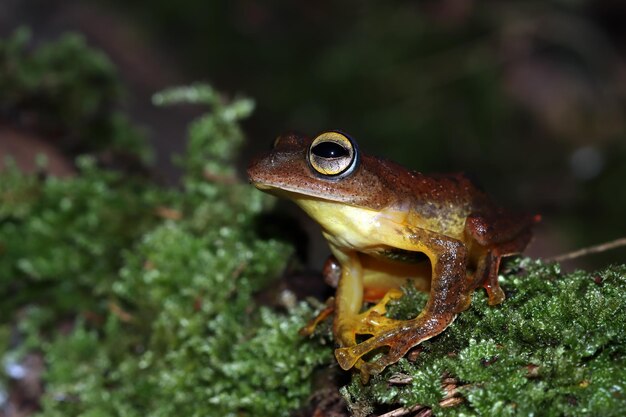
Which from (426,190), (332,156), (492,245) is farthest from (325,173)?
(492,245)

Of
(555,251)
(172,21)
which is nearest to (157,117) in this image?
(172,21)

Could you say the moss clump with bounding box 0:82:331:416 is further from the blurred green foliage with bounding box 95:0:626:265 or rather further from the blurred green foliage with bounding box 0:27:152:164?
the blurred green foliage with bounding box 95:0:626:265

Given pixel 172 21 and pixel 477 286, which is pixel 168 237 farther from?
pixel 172 21

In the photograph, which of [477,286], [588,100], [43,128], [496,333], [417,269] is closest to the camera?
[496,333]

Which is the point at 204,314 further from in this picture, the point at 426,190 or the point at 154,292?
the point at 426,190

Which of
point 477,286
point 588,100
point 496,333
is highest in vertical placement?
point 588,100

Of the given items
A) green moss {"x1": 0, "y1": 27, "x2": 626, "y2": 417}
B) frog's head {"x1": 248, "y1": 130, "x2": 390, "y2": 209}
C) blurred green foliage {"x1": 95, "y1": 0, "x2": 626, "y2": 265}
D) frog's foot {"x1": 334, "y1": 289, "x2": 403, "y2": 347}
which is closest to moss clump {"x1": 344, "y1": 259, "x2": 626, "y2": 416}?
green moss {"x1": 0, "y1": 27, "x2": 626, "y2": 417}

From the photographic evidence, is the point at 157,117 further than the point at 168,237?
Yes
